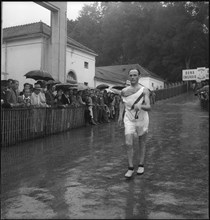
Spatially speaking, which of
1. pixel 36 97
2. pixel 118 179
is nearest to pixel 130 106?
pixel 118 179

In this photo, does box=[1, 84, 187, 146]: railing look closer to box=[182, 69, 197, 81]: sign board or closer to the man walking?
the man walking

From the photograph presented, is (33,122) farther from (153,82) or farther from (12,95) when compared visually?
(153,82)

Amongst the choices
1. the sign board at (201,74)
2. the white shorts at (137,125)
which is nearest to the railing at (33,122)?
the white shorts at (137,125)

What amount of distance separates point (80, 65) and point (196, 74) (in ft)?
81.4

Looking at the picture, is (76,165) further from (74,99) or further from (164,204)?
(74,99)

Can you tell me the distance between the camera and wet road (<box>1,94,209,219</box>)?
2830 mm

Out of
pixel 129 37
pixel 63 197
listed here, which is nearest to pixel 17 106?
pixel 63 197

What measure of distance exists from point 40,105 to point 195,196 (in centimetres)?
618

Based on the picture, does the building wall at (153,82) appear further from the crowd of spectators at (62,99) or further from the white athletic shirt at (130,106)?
the crowd of spectators at (62,99)

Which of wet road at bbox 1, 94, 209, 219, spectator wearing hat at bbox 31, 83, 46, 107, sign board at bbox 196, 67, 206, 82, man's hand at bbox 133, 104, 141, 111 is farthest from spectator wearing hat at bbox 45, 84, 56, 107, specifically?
sign board at bbox 196, 67, 206, 82

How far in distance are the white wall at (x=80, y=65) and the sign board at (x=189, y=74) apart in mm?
23173

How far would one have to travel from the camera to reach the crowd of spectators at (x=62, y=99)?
26.6ft

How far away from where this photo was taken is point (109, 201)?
334cm

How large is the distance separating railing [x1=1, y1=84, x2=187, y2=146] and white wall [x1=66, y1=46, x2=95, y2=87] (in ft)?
46.5
